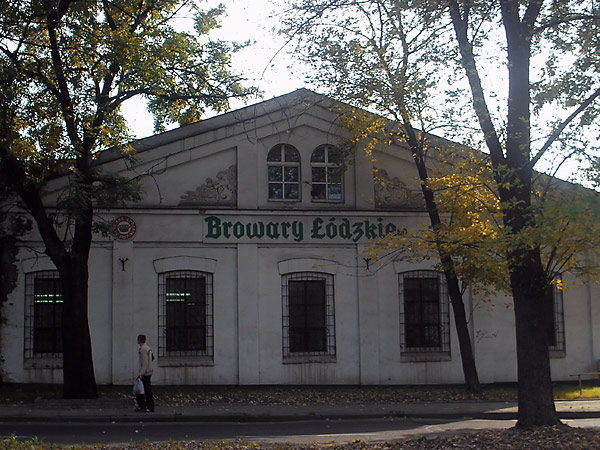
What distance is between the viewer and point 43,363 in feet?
61.6

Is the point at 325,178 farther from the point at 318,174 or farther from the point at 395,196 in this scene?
the point at 395,196

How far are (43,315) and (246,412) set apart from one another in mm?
6750

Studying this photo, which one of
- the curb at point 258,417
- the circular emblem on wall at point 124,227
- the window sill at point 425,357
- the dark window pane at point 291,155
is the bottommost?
the curb at point 258,417

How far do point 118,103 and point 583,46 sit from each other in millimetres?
9875

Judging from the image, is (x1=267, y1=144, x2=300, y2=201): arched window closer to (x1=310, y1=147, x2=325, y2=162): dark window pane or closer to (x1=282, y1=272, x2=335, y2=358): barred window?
(x1=310, y1=147, x2=325, y2=162): dark window pane

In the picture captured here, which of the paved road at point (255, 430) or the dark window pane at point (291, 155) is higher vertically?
the dark window pane at point (291, 155)

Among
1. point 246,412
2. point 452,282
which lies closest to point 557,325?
point 452,282

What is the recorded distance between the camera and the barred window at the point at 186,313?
19.4m

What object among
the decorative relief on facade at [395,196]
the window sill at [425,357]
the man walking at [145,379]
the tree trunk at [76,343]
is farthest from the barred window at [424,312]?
the tree trunk at [76,343]

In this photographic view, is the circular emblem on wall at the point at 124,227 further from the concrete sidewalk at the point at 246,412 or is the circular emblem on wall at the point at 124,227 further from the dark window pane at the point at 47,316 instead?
the concrete sidewalk at the point at 246,412

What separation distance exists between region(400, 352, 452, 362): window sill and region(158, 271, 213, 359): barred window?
17.4ft

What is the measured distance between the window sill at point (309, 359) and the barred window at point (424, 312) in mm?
2191

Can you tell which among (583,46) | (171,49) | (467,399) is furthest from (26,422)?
(583,46)

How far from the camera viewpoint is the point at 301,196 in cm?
2033
